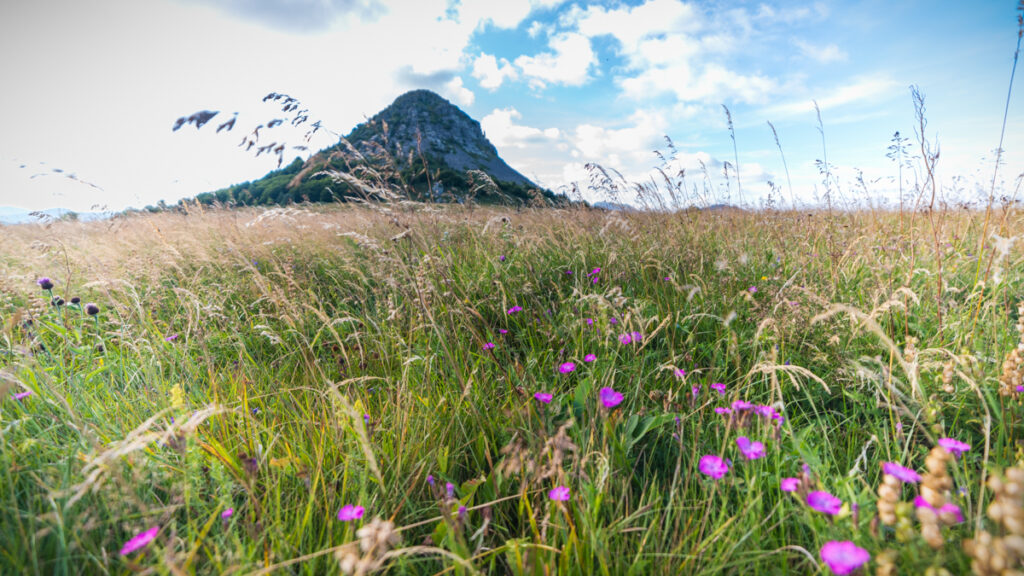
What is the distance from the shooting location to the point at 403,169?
9.53ft

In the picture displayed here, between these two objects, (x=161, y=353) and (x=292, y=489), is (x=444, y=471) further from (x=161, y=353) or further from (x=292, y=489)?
(x=161, y=353)

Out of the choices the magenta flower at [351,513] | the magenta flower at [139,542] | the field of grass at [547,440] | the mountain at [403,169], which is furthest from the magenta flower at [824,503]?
the mountain at [403,169]

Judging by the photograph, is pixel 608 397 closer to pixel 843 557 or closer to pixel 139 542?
pixel 843 557

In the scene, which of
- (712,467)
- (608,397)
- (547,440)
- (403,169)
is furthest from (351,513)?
(403,169)

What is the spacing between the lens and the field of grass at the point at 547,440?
2.87 ft

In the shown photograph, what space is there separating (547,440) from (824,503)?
57cm

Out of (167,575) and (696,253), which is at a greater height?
(696,253)

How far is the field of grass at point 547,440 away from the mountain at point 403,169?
0.31 metres

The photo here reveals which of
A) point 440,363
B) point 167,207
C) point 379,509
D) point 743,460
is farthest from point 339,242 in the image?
point 167,207

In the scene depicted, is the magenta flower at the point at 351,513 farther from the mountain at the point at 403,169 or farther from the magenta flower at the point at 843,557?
the mountain at the point at 403,169

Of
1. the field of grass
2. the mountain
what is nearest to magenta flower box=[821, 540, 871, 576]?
the field of grass

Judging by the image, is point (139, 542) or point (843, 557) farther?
point (139, 542)

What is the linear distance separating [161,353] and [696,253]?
3.12 m

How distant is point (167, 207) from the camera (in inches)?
384
